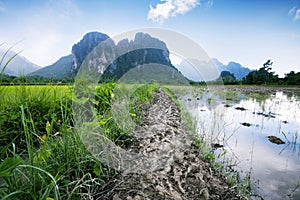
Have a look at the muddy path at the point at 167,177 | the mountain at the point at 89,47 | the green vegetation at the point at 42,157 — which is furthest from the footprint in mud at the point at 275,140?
the mountain at the point at 89,47

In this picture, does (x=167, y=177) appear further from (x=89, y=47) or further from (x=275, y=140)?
(x=89, y=47)

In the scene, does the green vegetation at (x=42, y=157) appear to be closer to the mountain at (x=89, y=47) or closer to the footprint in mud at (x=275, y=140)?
the footprint in mud at (x=275, y=140)

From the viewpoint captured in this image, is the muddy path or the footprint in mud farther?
the footprint in mud

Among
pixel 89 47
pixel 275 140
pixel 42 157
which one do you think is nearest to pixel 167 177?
pixel 42 157

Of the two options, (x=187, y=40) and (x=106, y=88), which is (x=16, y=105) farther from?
(x=187, y=40)

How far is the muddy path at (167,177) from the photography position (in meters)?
1.28

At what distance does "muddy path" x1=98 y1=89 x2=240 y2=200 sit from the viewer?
4.19 ft

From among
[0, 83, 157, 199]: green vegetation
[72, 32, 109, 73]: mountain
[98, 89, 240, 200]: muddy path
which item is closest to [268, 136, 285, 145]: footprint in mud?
[98, 89, 240, 200]: muddy path

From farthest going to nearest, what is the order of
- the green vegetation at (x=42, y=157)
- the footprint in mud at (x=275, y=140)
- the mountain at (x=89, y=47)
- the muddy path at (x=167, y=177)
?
the mountain at (x=89, y=47) → the footprint in mud at (x=275, y=140) → the muddy path at (x=167, y=177) → the green vegetation at (x=42, y=157)

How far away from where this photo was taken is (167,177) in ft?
5.01

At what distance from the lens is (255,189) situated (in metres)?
1.72

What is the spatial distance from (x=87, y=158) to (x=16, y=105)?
109cm

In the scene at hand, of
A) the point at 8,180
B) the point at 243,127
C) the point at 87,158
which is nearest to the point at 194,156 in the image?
the point at 87,158

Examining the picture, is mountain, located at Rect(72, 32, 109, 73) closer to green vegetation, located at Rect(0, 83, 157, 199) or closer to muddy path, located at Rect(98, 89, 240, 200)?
green vegetation, located at Rect(0, 83, 157, 199)
